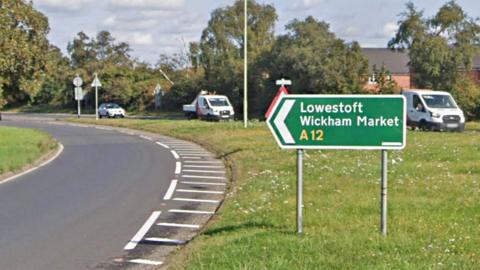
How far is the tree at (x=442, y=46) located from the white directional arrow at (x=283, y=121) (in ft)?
158

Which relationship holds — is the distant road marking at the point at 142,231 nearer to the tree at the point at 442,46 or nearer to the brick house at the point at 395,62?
the tree at the point at 442,46

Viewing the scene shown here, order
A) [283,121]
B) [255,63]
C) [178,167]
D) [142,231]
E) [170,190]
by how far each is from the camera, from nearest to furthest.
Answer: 1. [283,121]
2. [142,231]
3. [170,190]
4. [178,167]
5. [255,63]

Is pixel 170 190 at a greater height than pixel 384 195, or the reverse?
pixel 384 195

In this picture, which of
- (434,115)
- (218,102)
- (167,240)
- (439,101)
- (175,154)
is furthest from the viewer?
(218,102)

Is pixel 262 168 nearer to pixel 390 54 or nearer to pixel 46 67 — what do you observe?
pixel 46 67

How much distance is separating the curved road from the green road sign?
2735 mm

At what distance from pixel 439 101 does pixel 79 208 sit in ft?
79.5

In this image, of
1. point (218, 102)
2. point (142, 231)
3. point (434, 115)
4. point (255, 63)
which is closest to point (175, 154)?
point (434, 115)

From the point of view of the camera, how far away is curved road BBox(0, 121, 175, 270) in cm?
924

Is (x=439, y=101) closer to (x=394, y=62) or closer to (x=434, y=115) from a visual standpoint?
(x=434, y=115)

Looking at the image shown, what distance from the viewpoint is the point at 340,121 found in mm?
8953

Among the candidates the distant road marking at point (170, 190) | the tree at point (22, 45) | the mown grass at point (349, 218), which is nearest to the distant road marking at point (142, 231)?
the mown grass at point (349, 218)

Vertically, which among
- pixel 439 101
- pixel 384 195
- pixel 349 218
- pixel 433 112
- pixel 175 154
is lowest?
pixel 175 154

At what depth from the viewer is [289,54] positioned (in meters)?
57.3
